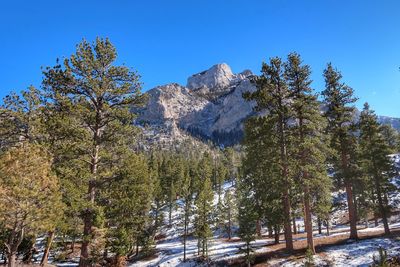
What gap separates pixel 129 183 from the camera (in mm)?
18906

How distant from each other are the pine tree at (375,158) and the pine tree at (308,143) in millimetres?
7977

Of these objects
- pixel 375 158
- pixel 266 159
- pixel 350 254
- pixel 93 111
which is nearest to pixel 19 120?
pixel 93 111

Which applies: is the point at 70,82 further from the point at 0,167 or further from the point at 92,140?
the point at 0,167

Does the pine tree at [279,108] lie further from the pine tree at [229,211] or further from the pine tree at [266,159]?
the pine tree at [229,211]

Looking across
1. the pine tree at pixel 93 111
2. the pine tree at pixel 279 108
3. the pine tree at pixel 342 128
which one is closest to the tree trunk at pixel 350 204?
the pine tree at pixel 342 128

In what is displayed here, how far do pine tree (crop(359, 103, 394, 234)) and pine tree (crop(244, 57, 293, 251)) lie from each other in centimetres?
1014

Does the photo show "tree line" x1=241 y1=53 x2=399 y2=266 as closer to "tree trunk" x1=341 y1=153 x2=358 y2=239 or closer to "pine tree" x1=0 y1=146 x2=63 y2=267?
"tree trunk" x1=341 y1=153 x2=358 y2=239

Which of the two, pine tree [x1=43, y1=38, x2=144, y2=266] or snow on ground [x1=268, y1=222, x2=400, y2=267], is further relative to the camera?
snow on ground [x1=268, y1=222, x2=400, y2=267]

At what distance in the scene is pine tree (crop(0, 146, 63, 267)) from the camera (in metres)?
15.3

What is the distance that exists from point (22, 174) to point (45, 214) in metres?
2.29

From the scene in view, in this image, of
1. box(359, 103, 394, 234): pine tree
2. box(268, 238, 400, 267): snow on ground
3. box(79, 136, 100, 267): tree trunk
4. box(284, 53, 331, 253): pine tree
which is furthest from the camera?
box(359, 103, 394, 234): pine tree

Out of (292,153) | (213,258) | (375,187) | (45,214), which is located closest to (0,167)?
(45,214)

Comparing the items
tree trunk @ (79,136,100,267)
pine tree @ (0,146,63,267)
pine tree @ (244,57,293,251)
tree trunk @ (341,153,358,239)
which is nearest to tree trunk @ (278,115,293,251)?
pine tree @ (244,57,293,251)

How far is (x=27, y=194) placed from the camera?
15.5 m
